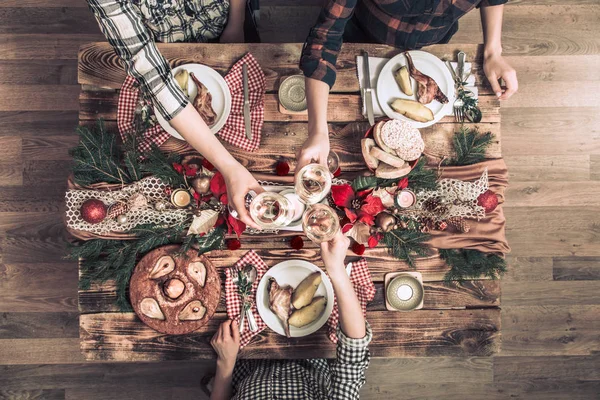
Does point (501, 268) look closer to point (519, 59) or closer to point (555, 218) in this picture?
point (555, 218)

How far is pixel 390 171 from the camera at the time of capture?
1418 millimetres

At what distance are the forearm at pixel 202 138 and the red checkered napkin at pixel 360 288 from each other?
23.8 inches

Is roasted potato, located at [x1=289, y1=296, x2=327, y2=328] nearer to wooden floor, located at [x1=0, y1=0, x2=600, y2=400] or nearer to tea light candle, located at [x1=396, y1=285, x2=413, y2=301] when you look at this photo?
tea light candle, located at [x1=396, y1=285, x2=413, y2=301]

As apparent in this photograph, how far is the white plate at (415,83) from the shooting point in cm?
152

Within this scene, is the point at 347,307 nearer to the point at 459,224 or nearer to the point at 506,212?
the point at 459,224

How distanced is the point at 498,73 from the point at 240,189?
3.46ft

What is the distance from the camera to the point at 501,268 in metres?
1.52

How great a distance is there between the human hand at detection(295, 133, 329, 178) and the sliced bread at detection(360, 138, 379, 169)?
0.60 ft

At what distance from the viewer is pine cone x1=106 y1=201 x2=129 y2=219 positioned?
142 cm

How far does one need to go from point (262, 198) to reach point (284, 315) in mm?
507

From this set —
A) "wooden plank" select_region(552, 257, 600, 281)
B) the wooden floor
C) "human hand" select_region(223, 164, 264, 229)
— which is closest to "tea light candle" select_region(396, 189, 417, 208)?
"human hand" select_region(223, 164, 264, 229)

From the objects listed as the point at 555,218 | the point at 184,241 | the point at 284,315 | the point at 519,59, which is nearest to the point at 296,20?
the point at 519,59

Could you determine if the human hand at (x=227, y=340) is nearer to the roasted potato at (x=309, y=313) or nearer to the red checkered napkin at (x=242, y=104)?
the roasted potato at (x=309, y=313)

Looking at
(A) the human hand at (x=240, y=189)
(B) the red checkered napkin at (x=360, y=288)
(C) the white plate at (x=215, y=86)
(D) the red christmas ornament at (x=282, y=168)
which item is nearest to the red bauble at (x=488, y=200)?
(B) the red checkered napkin at (x=360, y=288)
